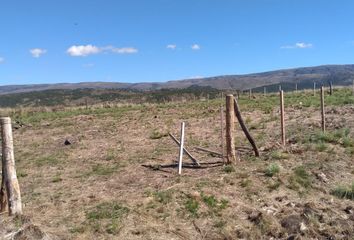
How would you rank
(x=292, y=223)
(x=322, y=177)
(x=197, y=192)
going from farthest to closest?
(x=322, y=177), (x=197, y=192), (x=292, y=223)

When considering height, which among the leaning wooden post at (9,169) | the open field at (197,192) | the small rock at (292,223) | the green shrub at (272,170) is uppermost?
the leaning wooden post at (9,169)

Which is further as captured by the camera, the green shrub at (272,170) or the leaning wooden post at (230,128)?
the leaning wooden post at (230,128)

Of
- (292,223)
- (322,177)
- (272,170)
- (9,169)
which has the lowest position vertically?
(292,223)

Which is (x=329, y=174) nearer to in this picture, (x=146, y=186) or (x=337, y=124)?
(x=146, y=186)

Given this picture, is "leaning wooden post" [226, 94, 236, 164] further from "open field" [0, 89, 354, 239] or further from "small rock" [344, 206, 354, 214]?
"small rock" [344, 206, 354, 214]

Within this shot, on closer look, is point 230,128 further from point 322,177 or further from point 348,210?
point 348,210

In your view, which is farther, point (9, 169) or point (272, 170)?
point (272, 170)

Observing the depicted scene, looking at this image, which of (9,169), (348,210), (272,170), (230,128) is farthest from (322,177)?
(9,169)

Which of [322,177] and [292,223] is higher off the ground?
[322,177]

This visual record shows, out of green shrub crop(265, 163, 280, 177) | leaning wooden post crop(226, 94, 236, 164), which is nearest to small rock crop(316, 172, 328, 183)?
green shrub crop(265, 163, 280, 177)

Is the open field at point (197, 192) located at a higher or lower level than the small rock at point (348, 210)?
higher

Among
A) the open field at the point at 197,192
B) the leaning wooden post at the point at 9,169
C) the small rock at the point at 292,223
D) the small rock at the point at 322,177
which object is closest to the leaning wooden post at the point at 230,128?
the open field at the point at 197,192

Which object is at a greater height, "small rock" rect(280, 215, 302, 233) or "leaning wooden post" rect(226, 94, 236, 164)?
"leaning wooden post" rect(226, 94, 236, 164)

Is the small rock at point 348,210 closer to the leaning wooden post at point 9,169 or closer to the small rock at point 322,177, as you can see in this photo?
the small rock at point 322,177
